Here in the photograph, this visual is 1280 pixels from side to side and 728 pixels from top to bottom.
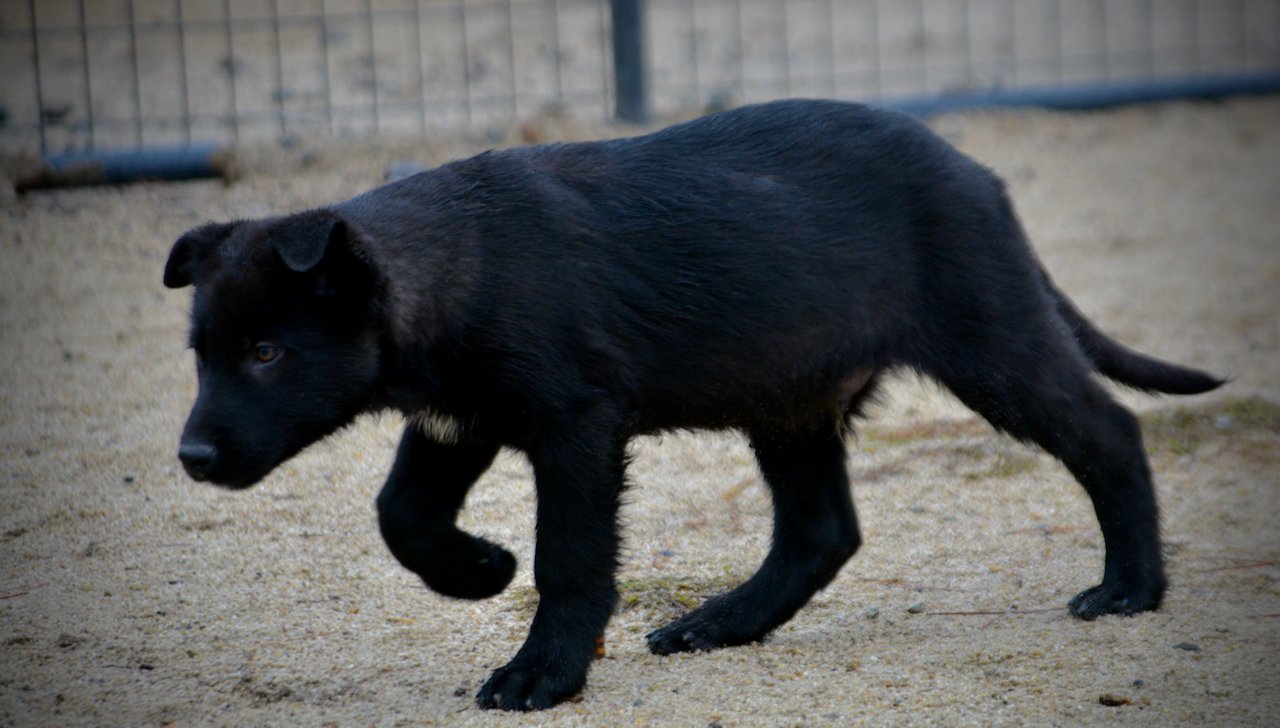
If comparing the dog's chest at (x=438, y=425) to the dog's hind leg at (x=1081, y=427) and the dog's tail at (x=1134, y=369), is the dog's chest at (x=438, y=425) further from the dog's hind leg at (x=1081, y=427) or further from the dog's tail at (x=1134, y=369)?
the dog's tail at (x=1134, y=369)

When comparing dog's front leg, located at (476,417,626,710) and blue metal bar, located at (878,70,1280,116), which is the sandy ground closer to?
dog's front leg, located at (476,417,626,710)

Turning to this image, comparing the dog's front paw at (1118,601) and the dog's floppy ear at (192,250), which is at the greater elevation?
the dog's floppy ear at (192,250)

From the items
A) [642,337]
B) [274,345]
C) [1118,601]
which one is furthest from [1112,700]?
[274,345]

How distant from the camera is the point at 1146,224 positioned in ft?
30.7

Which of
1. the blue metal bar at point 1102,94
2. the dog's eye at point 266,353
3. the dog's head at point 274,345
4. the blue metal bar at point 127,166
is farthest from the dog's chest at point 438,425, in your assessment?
the blue metal bar at point 1102,94

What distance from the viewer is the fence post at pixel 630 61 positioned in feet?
30.7

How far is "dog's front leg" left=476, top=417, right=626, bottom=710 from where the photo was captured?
3.61 meters

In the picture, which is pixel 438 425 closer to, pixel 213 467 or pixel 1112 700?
pixel 213 467

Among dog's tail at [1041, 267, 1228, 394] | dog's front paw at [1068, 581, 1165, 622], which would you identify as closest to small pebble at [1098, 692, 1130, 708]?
dog's front paw at [1068, 581, 1165, 622]

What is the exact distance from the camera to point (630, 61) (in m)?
9.38

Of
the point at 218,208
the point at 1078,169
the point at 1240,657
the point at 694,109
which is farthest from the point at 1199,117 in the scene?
the point at 1240,657

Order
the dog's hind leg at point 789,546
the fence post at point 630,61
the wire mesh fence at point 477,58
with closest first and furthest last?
the dog's hind leg at point 789,546
the wire mesh fence at point 477,58
the fence post at point 630,61

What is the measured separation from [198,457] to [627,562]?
1.73 meters

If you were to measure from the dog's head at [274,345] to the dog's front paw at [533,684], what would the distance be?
2.68ft
